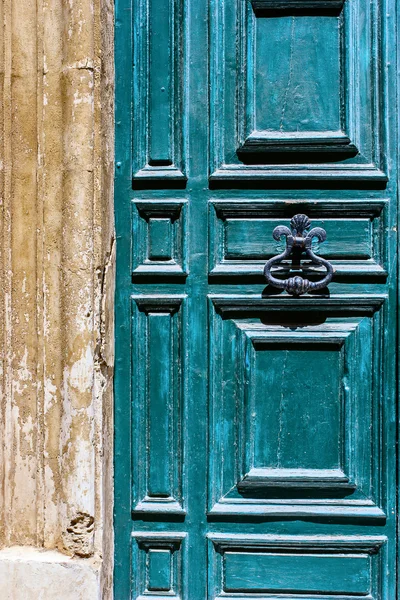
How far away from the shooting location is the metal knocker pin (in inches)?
71.5

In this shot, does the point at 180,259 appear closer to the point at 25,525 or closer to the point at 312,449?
the point at 312,449

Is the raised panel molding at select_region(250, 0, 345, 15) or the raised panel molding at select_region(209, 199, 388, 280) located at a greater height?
the raised panel molding at select_region(250, 0, 345, 15)

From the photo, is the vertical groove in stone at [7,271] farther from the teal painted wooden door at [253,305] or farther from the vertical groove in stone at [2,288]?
the teal painted wooden door at [253,305]

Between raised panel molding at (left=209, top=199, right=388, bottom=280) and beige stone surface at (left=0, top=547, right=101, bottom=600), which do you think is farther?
raised panel molding at (left=209, top=199, right=388, bottom=280)

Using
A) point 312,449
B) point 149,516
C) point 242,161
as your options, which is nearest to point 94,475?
point 149,516

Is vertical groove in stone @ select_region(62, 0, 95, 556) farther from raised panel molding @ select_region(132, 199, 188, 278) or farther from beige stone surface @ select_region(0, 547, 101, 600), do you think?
raised panel molding @ select_region(132, 199, 188, 278)

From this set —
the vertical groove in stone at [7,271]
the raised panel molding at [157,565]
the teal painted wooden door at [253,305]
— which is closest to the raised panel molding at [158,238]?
the teal painted wooden door at [253,305]

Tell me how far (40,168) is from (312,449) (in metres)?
1.15

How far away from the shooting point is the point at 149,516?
1.92 meters

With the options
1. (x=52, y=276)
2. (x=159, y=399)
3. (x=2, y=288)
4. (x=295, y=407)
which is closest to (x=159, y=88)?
(x=52, y=276)

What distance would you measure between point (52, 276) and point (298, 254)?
0.72 metres

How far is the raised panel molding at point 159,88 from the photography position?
6.22 feet

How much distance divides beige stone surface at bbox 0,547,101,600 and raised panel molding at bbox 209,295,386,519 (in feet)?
1.34

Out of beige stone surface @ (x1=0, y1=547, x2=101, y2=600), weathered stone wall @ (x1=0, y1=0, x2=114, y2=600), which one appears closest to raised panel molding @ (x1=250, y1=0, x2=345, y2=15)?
weathered stone wall @ (x1=0, y1=0, x2=114, y2=600)
